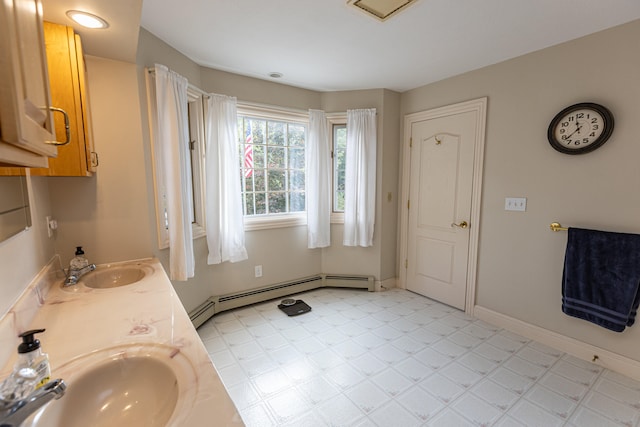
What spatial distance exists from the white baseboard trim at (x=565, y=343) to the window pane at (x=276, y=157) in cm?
257

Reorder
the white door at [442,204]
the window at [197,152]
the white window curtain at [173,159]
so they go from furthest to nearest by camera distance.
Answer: the white door at [442,204]
the window at [197,152]
the white window curtain at [173,159]

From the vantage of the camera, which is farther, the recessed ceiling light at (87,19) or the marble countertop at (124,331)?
the recessed ceiling light at (87,19)

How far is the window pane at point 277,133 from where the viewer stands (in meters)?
3.12

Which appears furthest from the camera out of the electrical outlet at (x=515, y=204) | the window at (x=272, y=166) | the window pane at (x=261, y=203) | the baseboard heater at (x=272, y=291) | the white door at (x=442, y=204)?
the window pane at (x=261, y=203)

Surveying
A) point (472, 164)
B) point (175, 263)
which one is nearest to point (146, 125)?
point (175, 263)

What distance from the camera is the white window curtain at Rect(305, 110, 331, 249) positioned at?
3.23 metres

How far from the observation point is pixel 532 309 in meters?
2.42

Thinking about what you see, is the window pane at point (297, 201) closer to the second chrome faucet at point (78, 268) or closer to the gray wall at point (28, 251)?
the second chrome faucet at point (78, 268)

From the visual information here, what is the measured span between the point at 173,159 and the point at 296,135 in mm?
1559

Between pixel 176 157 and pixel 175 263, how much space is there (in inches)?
31.3

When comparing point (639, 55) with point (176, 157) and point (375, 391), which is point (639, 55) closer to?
point (375, 391)

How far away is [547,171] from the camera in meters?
→ 2.28

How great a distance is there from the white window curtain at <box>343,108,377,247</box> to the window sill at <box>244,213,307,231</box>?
1.86ft

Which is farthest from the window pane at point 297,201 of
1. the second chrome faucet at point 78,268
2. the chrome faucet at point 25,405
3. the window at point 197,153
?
the chrome faucet at point 25,405
